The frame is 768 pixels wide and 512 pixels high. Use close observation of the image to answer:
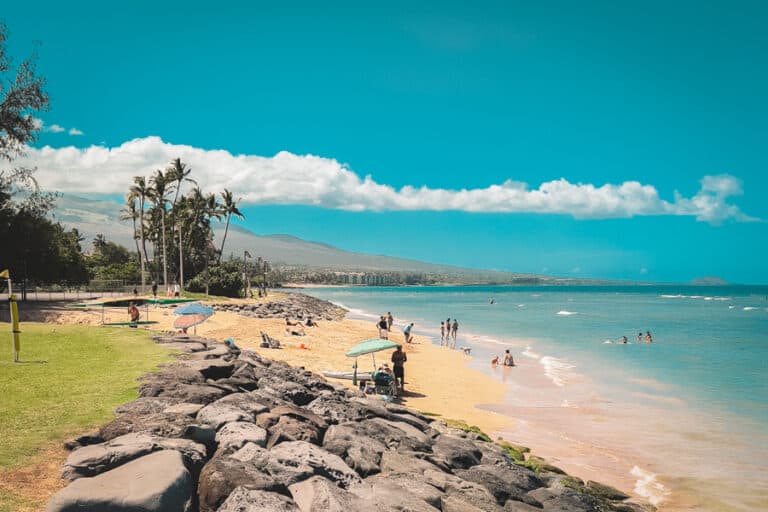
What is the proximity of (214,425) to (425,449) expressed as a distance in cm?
444

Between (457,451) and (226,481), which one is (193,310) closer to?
(457,451)

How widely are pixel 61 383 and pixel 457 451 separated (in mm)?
8188

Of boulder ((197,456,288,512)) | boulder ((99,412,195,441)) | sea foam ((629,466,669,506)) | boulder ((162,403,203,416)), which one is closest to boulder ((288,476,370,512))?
boulder ((197,456,288,512))

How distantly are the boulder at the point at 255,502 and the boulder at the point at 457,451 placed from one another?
5019mm

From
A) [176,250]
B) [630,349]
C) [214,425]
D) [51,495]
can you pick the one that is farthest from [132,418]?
[176,250]

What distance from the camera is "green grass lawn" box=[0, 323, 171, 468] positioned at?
842 cm

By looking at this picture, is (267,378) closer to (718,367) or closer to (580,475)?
(580,475)

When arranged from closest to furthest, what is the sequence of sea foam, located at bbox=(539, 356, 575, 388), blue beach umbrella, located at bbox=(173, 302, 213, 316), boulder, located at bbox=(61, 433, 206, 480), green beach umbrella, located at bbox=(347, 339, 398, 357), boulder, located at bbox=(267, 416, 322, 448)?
boulder, located at bbox=(61, 433, 206, 480) < boulder, located at bbox=(267, 416, 322, 448) < green beach umbrella, located at bbox=(347, 339, 398, 357) < blue beach umbrella, located at bbox=(173, 302, 213, 316) < sea foam, located at bbox=(539, 356, 575, 388)

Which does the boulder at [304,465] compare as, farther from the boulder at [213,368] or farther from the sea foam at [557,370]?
the sea foam at [557,370]

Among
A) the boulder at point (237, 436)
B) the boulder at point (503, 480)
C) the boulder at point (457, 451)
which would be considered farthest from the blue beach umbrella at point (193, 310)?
Result: the boulder at point (503, 480)

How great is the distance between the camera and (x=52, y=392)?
10.8m

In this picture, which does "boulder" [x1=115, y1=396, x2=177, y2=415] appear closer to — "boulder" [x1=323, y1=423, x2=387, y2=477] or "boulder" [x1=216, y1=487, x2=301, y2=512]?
"boulder" [x1=323, y1=423, x2=387, y2=477]

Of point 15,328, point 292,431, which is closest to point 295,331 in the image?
point 15,328

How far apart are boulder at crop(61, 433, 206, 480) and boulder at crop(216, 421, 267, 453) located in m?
0.53
